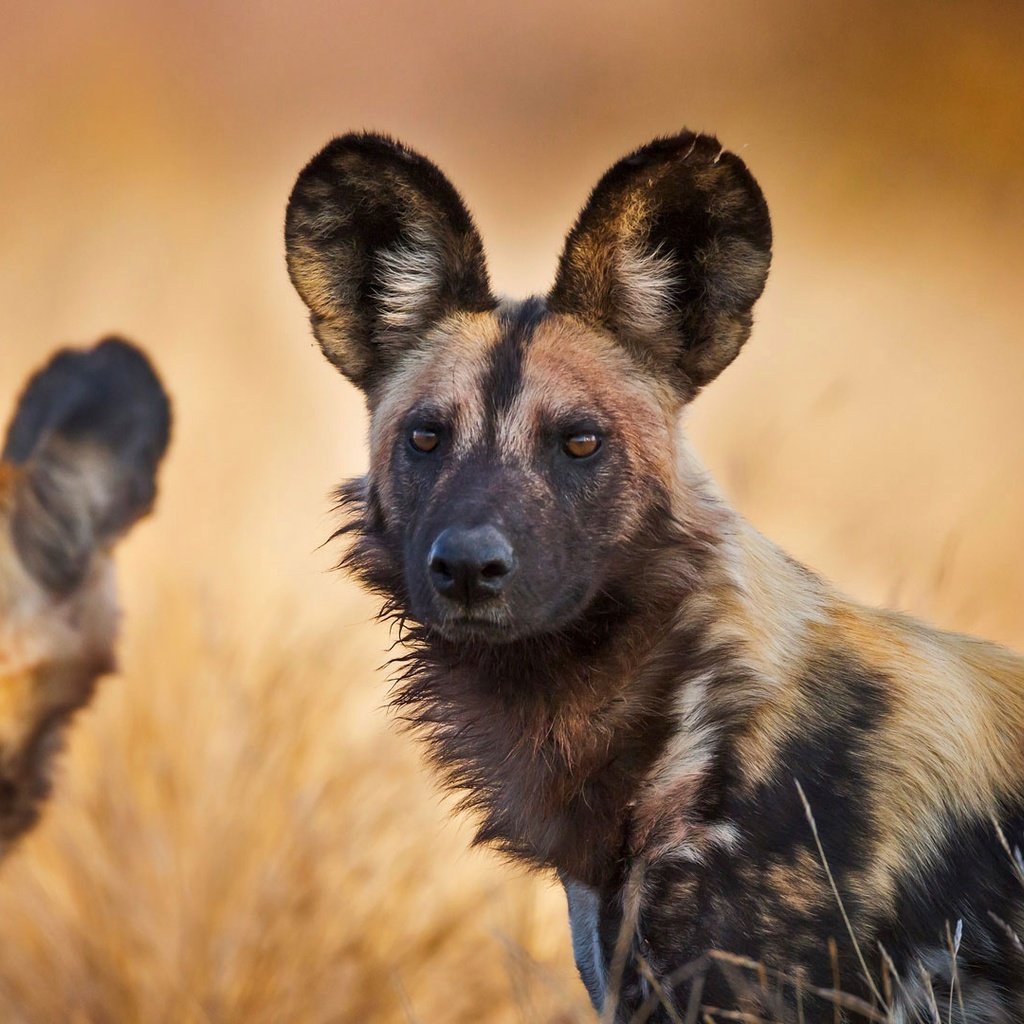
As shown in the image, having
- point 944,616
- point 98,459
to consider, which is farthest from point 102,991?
point 944,616

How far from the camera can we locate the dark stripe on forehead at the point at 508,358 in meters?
2.29


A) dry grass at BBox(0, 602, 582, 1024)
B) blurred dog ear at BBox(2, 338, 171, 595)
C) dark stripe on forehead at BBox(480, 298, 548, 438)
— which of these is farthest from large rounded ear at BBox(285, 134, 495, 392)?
dry grass at BBox(0, 602, 582, 1024)

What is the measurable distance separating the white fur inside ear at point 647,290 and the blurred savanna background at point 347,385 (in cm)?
75

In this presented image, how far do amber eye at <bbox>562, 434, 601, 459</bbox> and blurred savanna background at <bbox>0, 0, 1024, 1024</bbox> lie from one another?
611 mm

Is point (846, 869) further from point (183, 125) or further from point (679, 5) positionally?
point (679, 5)

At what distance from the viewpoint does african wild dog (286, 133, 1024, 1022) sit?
77.4 inches

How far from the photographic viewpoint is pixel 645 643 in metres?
2.22

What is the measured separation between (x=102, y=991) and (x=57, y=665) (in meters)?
0.83

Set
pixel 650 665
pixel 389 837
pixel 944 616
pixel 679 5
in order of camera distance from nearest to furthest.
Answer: pixel 650 665 → pixel 389 837 → pixel 944 616 → pixel 679 5

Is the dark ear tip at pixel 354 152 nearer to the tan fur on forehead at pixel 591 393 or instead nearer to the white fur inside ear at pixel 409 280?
the white fur inside ear at pixel 409 280

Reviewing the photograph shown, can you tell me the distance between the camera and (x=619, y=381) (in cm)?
233

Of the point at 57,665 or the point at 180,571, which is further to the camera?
the point at 180,571

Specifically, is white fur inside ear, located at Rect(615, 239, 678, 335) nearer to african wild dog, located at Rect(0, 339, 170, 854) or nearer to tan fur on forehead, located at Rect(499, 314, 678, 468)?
tan fur on forehead, located at Rect(499, 314, 678, 468)

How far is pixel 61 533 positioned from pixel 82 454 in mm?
214
